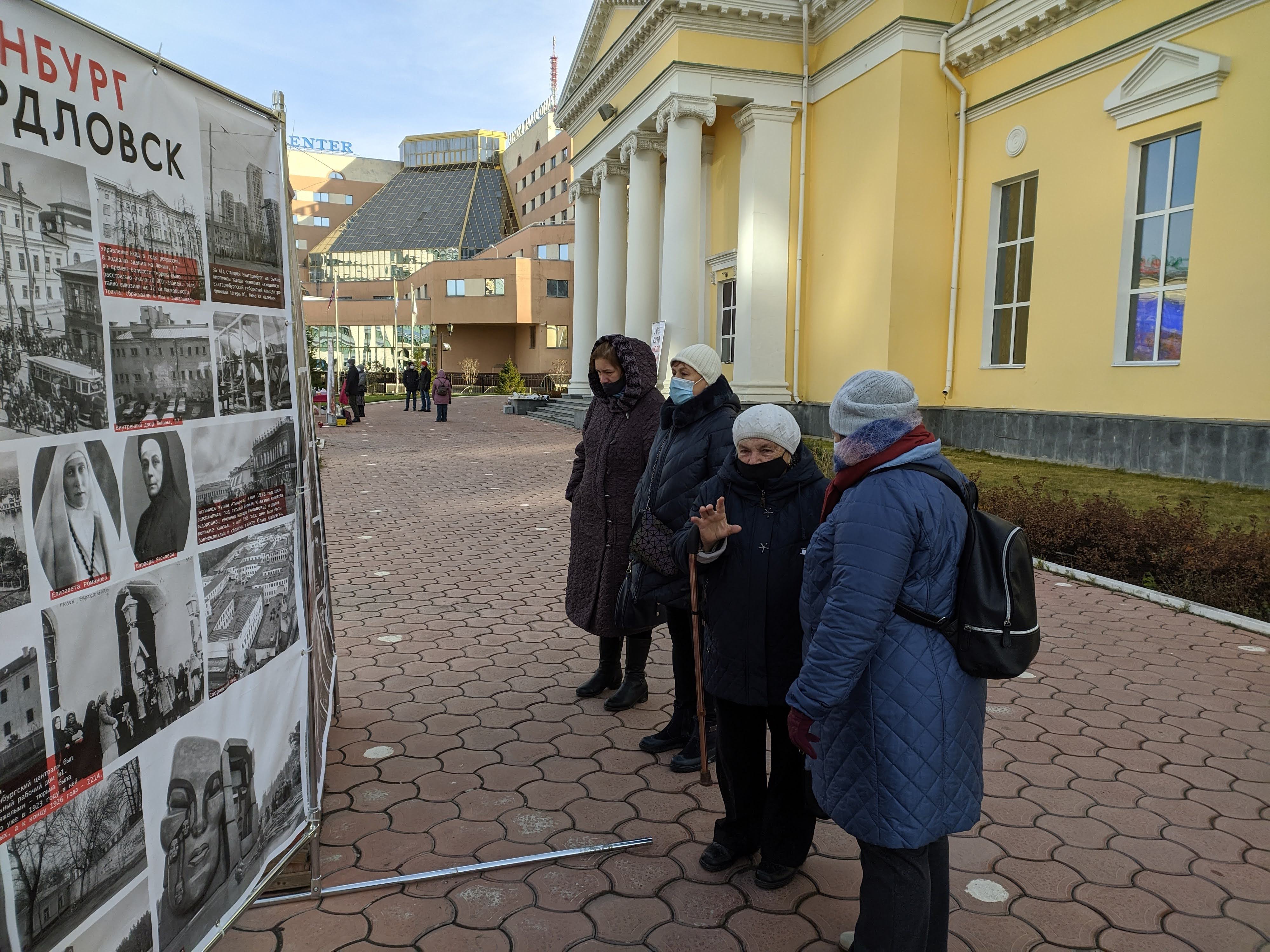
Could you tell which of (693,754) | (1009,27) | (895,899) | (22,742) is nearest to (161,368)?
(22,742)

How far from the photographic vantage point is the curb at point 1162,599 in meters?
6.03

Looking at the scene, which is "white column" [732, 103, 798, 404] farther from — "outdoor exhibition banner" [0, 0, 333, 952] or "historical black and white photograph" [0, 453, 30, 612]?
"historical black and white photograph" [0, 453, 30, 612]

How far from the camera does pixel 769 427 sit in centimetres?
271

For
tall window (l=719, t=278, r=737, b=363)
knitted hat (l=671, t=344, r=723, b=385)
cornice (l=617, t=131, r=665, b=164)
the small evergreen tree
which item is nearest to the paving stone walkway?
knitted hat (l=671, t=344, r=723, b=385)

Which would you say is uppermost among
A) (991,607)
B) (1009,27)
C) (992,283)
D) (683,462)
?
(1009,27)

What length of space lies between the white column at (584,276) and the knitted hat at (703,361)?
22.3 metres

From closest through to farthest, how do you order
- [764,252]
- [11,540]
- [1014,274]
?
[11,540]
[1014,274]
[764,252]

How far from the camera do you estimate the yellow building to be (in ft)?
36.2

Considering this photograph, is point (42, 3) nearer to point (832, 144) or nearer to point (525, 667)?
point (525, 667)

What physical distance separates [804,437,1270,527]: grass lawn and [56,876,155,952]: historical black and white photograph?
20.7 ft

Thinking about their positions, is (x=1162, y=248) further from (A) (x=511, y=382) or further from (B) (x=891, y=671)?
(A) (x=511, y=382)

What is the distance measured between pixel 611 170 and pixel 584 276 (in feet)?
13.8

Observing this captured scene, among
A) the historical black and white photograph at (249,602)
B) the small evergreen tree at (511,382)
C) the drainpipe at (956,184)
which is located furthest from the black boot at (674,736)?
the small evergreen tree at (511,382)

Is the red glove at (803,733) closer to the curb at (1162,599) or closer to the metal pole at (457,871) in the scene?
the metal pole at (457,871)
